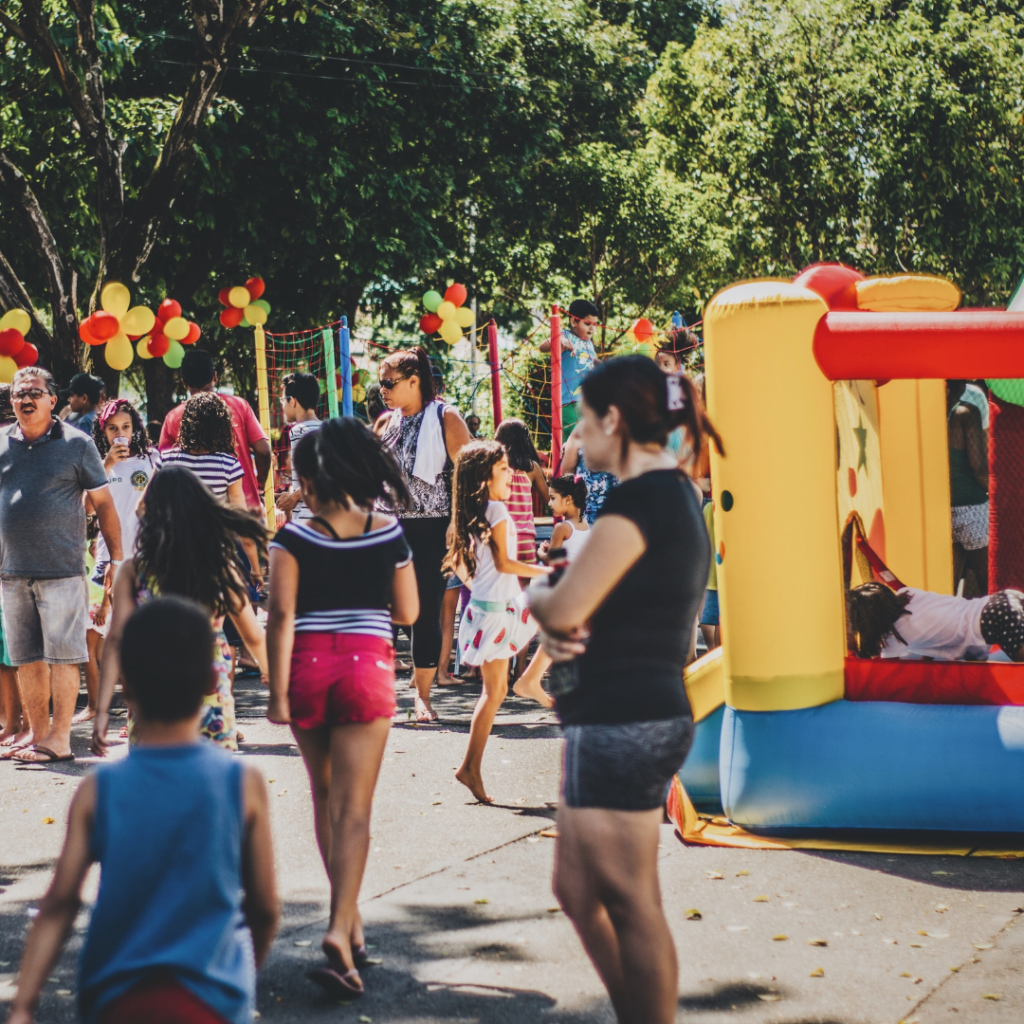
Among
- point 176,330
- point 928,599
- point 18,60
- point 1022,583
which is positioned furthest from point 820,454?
point 18,60

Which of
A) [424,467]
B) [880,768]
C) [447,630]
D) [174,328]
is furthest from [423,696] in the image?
[174,328]

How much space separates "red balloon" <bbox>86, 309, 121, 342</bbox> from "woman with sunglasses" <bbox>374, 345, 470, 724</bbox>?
5.21m

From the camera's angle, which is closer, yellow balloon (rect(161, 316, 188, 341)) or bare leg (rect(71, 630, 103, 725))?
bare leg (rect(71, 630, 103, 725))

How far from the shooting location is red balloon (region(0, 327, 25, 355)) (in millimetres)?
11680

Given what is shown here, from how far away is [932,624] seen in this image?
19.3 ft

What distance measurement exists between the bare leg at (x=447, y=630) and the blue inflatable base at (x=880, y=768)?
3188 mm

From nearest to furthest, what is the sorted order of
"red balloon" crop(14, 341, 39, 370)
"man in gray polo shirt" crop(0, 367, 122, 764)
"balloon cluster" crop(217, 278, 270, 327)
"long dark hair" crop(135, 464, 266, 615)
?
1. "long dark hair" crop(135, 464, 266, 615)
2. "man in gray polo shirt" crop(0, 367, 122, 764)
3. "red balloon" crop(14, 341, 39, 370)
4. "balloon cluster" crop(217, 278, 270, 327)

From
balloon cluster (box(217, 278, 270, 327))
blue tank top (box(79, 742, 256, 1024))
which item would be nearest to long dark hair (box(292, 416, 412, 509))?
blue tank top (box(79, 742, 256, 1024))

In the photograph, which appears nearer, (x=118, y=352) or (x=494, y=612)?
(x=494, y=612)

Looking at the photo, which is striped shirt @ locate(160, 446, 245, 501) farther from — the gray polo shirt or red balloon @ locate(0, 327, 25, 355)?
red balloon @ locate(0, 327, 25, 355)

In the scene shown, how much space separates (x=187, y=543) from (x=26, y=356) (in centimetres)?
915

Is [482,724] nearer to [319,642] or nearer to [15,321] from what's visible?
[319,642]

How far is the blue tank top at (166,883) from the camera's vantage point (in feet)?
7.12

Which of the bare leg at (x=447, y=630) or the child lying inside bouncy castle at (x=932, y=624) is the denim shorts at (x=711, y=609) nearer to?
the bare leg at (x=447, y=630)
